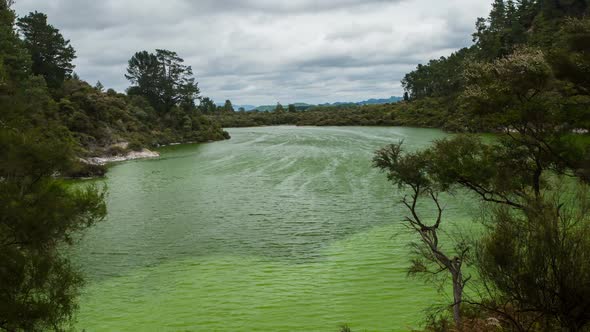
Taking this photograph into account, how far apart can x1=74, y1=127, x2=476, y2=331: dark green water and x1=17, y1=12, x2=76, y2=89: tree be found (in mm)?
38610

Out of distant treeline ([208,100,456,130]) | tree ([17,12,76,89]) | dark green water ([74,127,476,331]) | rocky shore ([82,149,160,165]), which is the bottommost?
dark green water ([74,127,476,331])

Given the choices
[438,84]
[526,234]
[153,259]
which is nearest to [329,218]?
[153,259]

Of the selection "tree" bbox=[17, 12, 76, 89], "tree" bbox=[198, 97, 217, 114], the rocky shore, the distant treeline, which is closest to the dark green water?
the rocky shore

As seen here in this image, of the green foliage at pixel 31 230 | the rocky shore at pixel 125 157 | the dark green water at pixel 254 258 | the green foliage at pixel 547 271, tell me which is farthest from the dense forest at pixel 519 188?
the rocky shore at pixel 125 157

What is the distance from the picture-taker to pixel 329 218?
31031 millimetres

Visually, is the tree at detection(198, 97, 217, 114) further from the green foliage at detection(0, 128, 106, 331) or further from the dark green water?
the green foliage at detection(0, 128, 106, 331)

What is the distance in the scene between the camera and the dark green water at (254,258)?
16.5 meters

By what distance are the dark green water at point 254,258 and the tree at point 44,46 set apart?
127 ft

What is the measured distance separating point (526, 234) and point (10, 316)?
41.0ft

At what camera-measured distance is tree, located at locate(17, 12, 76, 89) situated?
238 feet

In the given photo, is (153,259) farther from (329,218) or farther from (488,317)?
(488,317)

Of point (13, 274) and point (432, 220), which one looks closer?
point (13, 274)

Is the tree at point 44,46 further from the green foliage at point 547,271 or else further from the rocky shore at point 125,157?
the green foliage at point 547,271

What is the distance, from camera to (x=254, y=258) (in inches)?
926
